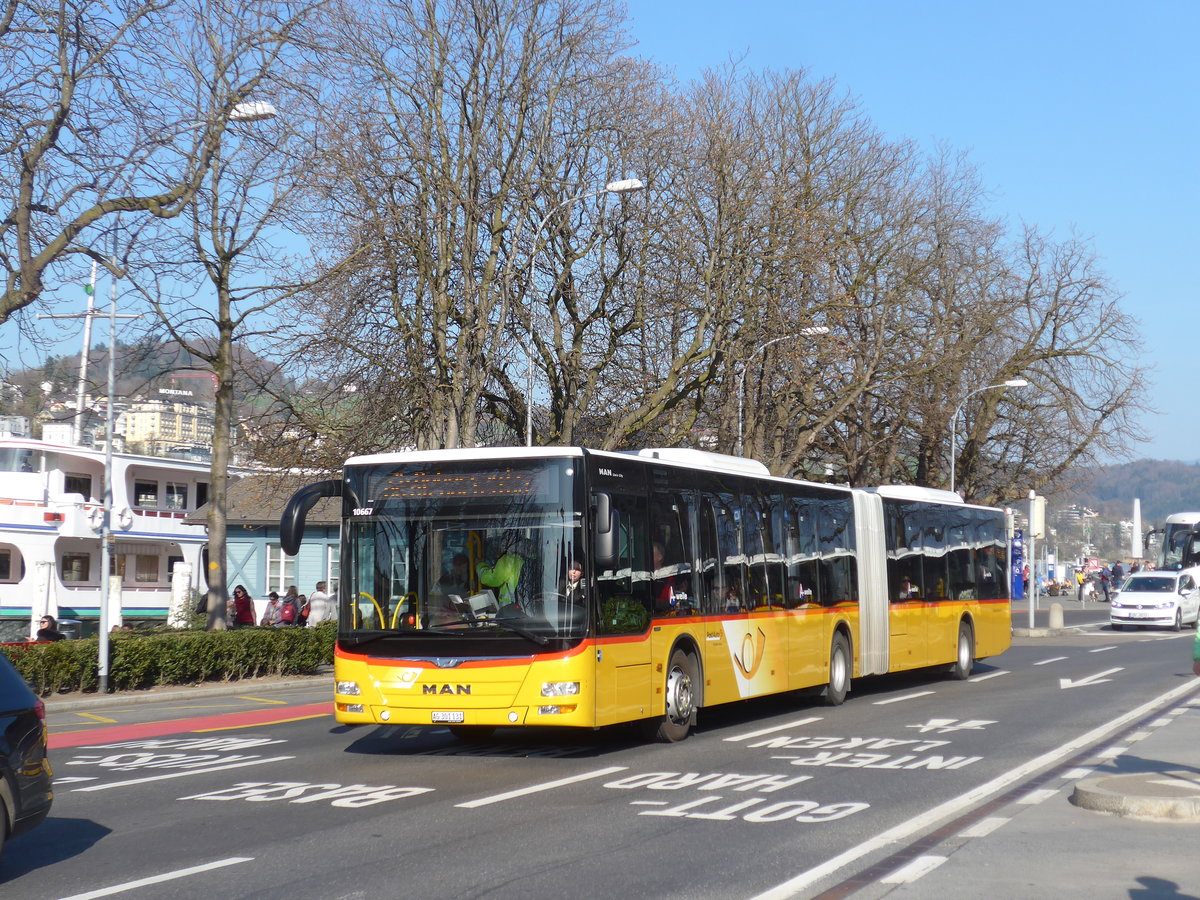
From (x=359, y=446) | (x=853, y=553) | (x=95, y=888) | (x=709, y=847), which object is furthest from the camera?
(x=359, y=446)

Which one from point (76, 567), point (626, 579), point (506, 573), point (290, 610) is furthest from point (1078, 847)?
point (76, 567)

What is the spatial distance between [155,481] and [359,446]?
2080 centimetres

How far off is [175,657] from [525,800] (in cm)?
1323

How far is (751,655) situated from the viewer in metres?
16.7

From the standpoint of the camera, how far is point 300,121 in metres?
24.1

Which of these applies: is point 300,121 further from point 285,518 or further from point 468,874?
point 468,874

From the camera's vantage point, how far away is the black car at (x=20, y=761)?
789cm

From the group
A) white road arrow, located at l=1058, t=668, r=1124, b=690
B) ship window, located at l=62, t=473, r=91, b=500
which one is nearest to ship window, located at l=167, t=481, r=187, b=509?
ship window, located at l=62, t=473, r=91, b=500

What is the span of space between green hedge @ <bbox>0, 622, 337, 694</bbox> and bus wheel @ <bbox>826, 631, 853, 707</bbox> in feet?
33.2

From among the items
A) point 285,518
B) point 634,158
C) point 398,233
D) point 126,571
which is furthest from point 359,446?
point 126,571

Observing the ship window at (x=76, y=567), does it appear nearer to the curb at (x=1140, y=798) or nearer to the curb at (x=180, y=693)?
the curb at (x=180, y=693)

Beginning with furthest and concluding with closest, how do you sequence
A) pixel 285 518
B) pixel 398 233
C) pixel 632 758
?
pixel 398 233 < pixel 632 758 < pixel 285 518

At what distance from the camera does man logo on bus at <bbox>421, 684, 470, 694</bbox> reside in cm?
1306

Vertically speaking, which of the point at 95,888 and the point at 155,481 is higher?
the point at 155,481
